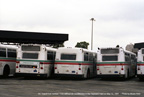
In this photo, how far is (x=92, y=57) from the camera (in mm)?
27344

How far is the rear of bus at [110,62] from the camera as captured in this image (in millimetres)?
23422

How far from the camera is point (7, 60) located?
2405cm

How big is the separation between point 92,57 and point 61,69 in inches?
185

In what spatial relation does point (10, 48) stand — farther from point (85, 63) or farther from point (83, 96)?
point (83, 96)

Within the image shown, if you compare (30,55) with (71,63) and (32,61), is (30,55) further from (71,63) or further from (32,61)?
(71,63)

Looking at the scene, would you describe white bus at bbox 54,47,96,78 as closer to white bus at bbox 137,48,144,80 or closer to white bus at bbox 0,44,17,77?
white bus at bbox 0,44,17,77

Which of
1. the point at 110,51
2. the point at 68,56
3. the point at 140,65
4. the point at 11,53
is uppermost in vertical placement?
the point at 110,51

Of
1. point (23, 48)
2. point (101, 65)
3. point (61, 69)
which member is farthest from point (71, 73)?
point (23, 48)

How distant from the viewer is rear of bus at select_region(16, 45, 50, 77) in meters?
22.8

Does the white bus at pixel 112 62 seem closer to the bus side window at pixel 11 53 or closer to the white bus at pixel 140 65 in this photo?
the white bus at pixel 140 65

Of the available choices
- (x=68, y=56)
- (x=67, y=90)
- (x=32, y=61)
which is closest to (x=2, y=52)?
(x=32, y=61)

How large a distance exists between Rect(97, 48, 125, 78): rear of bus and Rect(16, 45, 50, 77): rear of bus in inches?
186

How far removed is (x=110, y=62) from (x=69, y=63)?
11.2ft

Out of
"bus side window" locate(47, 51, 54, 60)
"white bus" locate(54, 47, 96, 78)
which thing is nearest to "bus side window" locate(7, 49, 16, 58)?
"bus side window" locate(47, 51, 54, 60)
